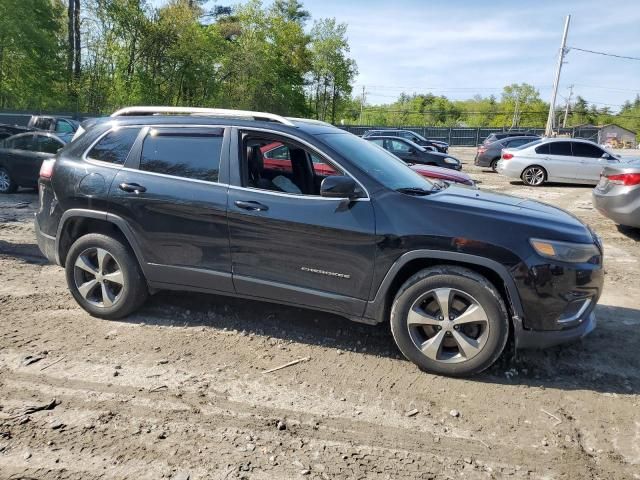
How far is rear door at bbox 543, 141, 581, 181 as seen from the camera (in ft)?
50.6

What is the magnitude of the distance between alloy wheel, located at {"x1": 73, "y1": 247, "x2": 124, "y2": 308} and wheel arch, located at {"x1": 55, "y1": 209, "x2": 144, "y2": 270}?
206 mm

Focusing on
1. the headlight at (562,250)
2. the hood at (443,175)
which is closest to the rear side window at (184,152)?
the headlight at (562,250)

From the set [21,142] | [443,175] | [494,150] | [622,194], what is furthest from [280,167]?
[494,150]

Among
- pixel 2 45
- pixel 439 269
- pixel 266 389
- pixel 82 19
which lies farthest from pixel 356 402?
pixel 82 19

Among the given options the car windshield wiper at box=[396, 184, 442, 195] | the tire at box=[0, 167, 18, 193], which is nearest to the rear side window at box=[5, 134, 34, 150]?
the tire at box=[0, 167, 18, 193]

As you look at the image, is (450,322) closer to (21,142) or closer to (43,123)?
(21,142)

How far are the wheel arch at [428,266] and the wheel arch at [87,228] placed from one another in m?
2.08

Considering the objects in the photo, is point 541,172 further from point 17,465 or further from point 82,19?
point 82,19

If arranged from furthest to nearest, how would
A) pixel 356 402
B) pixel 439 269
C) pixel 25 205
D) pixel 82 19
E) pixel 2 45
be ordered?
pixel 82 19 → pixel 2 45 → pixel 25 205 → pixel 439 269 → pixel 356 402

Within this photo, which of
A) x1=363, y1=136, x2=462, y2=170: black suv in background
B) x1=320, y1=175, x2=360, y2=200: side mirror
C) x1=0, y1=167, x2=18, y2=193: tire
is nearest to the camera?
x1=320, y1=175, x2=360, y2=200: side mirror

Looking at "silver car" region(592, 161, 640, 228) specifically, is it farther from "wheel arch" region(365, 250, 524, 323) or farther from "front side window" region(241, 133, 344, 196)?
"front side window" region(241, 133, 344, 196)

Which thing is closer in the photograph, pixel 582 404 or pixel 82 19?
pixel 582 404

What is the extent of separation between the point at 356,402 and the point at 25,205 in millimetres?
9505

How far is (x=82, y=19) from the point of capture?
3209cm
